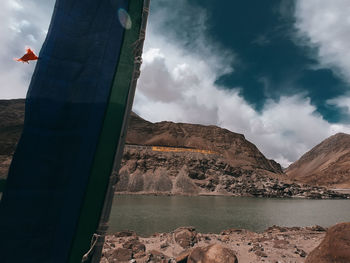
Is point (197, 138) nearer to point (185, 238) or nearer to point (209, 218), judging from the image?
point (209, 218)

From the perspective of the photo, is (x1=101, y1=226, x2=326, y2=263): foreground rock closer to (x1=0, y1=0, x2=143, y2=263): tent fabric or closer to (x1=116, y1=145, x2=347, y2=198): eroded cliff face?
(x1=0, y1=0, x2=143, y2=263): tent fabric

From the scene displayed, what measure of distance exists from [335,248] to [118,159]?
6549 millimetres

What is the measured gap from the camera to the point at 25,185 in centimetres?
194

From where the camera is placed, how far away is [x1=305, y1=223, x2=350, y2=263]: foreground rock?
5219 mm

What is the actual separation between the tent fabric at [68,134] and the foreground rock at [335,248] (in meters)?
6.44

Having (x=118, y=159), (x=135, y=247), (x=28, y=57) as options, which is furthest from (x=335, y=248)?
(x=28, y=57)

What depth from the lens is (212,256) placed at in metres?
6.24

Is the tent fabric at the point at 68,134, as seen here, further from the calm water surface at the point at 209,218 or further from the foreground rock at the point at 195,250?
the calm water surface at the point at 209,218

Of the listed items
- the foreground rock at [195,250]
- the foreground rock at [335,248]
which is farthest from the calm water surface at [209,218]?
the foreground rock at [335,248]

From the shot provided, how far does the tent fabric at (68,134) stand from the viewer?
1910mm

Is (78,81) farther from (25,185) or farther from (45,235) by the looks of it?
(45,235)

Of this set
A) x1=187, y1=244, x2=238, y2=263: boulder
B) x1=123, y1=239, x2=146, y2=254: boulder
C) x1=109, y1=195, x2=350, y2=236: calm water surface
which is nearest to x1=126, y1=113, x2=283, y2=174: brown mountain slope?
x1=109, y1=195, x2=350, y2=236: calm water surface

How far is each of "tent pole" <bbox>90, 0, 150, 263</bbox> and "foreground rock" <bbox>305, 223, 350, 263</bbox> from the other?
630 cm

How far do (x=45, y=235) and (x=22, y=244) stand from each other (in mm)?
180
